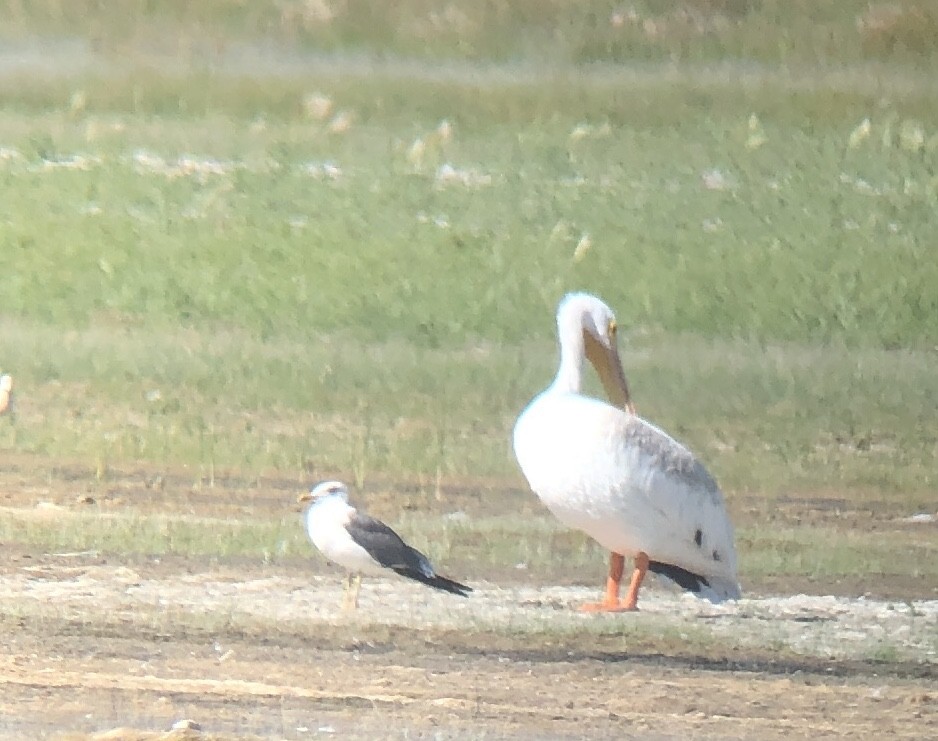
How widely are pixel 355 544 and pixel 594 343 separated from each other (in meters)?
0.58

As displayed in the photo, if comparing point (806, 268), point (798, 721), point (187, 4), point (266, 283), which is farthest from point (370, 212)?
point (798, 721)

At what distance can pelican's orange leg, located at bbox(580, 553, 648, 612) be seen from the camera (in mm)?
2846

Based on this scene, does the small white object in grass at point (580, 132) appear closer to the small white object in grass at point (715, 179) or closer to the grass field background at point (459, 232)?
the grass field background at point (459, 232)

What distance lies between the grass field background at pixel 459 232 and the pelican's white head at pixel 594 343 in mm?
32

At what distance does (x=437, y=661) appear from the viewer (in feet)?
9.41

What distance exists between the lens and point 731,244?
9.56ft

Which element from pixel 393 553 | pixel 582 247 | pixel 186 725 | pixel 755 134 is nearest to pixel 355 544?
pixel 393 553

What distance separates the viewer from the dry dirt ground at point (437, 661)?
2830 millimetres

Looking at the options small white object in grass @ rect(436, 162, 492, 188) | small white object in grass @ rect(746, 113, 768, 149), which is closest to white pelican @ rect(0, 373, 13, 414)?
small white object in grass @ rect(436, 162, 492, 188)

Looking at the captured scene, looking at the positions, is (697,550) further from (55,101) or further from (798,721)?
(55,101)

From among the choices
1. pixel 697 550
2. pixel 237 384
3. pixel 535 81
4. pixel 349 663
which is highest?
pixel 535 81

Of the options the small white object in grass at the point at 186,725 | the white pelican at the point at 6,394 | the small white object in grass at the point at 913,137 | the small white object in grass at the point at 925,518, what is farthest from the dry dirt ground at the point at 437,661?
the small white object in grass at the point at 913,137

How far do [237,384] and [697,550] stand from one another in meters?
0.92

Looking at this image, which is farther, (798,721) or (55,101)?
(55,101)
